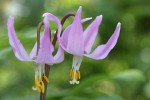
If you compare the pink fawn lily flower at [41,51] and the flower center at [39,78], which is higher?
the pink fawn lily flower at [41,51]

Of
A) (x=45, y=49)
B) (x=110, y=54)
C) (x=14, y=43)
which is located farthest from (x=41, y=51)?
(x=110, y=54)

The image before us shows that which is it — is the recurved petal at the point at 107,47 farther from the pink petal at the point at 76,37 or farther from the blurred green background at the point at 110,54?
the blurred green background at the point at 110,54

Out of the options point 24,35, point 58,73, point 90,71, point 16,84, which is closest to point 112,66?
point 90,71

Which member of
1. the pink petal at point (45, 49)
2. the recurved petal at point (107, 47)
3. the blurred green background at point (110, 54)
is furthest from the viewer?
the blurred green background at point (110, 54)

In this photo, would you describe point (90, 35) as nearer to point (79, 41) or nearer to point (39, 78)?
point (79, 41)

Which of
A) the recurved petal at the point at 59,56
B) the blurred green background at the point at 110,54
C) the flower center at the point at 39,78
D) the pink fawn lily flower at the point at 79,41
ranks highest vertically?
the pink fawn lily flower at the point at 79,41

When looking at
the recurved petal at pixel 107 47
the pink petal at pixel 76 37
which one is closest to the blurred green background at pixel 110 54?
the recurved petal at pixel 107 47
